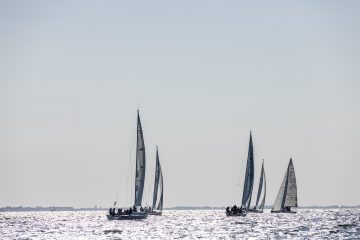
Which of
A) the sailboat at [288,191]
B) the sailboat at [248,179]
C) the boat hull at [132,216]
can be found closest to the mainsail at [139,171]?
the boat hull at [132,216]

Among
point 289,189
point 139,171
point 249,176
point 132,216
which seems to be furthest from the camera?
point 289,189

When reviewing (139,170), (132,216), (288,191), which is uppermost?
(288,191)

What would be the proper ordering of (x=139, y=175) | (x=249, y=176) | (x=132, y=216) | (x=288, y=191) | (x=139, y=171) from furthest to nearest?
(x=288, y=191), (x=249, y=176), (x=132, y=216), (x=139, y=175), (x=139, y=171)

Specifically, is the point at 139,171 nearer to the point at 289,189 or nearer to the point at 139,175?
the point at 139,175

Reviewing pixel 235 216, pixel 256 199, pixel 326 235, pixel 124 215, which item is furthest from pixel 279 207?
pixel 326 235

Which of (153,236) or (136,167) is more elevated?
(136,167)

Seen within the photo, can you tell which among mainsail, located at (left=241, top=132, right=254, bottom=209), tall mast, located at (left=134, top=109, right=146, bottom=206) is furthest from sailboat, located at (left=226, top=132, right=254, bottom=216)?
tall mast, located at (left=134, top=109, right=146, bottom=206)

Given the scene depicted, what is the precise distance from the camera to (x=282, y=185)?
15050 centimetres

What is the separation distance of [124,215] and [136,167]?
6.99 m

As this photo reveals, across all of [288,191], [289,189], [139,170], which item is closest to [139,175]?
[139,170]

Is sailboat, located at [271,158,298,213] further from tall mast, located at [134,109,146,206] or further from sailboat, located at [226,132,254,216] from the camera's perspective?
tall mast, located at [134,109,146,206]

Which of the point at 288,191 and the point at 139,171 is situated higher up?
the point at 288,191

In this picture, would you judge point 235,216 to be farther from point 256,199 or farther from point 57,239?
point 57,239

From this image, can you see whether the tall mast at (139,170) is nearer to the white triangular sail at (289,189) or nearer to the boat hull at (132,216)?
the boat hull at (132,216)
